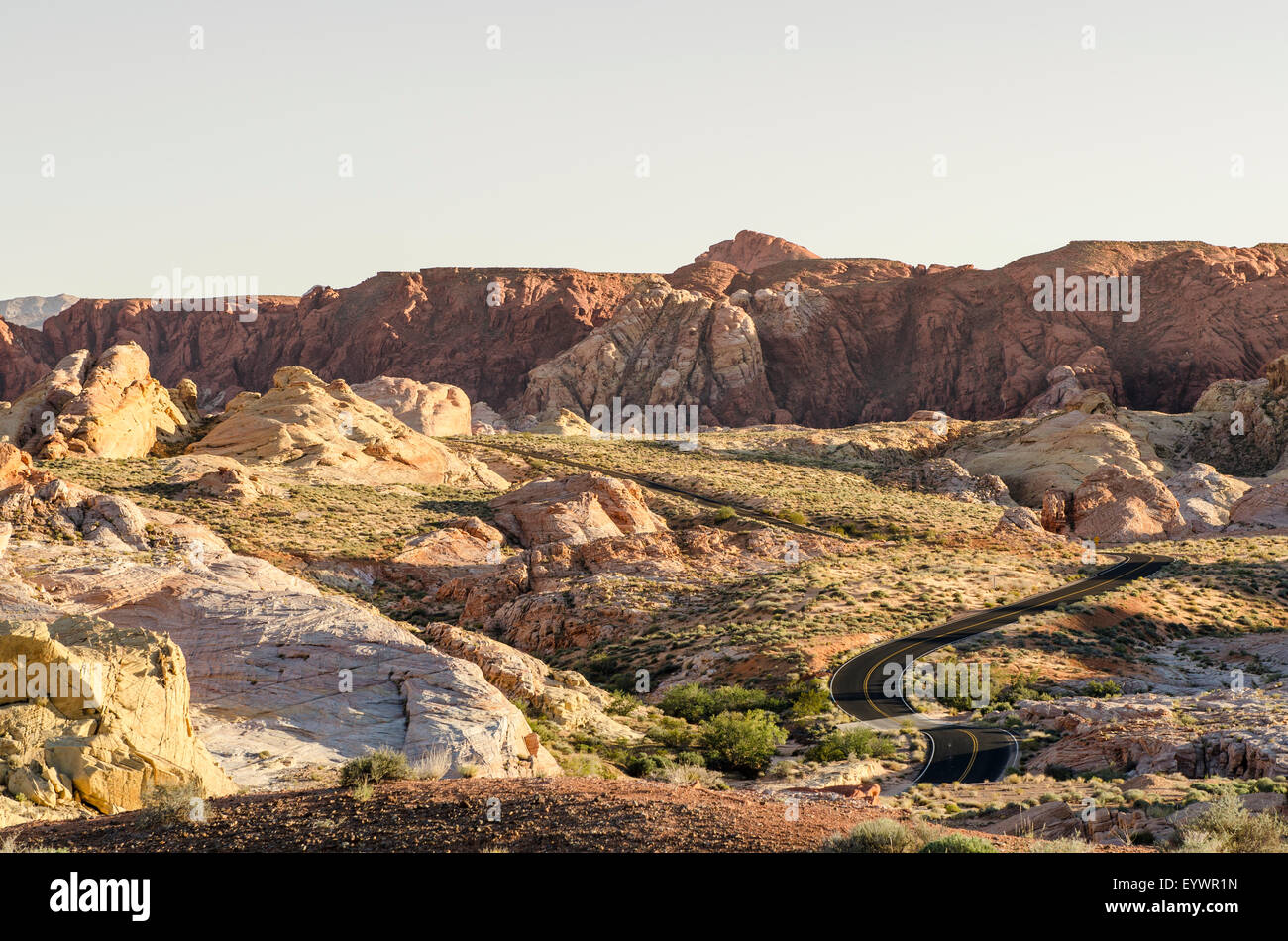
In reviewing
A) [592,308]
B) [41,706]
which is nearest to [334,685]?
[41,706]

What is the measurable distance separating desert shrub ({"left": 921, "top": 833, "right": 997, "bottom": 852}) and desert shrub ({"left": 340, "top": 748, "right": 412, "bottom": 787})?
310 inches

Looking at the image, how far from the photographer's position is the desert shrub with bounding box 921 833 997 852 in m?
12.6

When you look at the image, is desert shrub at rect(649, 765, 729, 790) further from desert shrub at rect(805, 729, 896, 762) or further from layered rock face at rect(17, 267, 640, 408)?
layered rock face at rect(17, 267, 640, 408)

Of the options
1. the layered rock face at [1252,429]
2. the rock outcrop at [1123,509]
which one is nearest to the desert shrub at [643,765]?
the rock outcrop at [1123,509]

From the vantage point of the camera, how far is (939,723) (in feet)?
109

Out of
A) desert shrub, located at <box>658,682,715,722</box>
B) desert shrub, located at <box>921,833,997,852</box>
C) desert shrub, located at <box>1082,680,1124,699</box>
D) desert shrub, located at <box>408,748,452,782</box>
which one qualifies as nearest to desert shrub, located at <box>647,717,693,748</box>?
desert shrub, located at <box>658,682,715,722</box>

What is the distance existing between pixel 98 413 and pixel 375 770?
Answer: 175ft

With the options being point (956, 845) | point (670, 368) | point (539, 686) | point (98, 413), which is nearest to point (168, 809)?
point (956, 845)

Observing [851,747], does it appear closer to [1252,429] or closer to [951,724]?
[951,724]

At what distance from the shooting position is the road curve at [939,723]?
28.6 m

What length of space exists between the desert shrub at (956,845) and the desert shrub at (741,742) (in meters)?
15.5

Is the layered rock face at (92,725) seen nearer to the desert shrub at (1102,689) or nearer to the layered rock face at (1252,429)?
the desert shrub at (1102,689)
